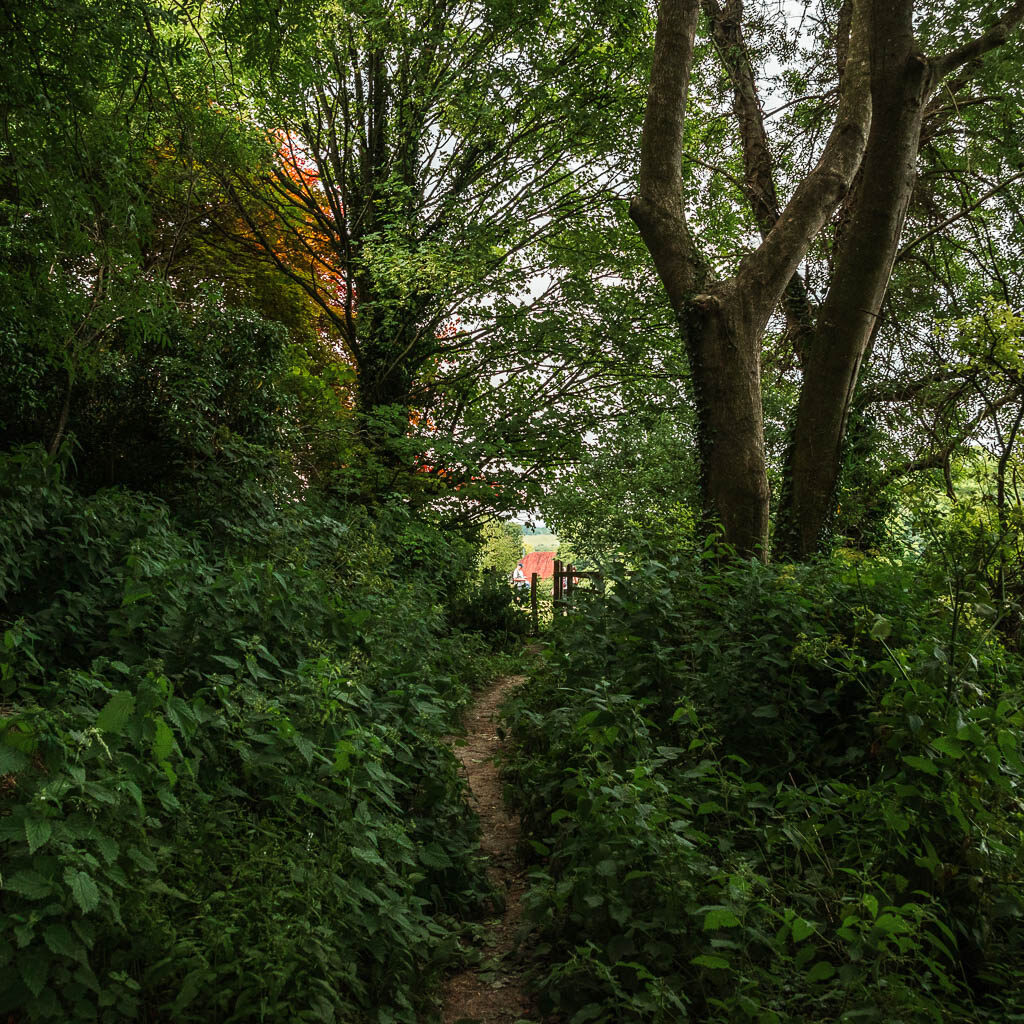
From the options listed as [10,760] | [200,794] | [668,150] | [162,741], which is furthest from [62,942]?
[668,150]

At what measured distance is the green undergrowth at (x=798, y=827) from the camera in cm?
260

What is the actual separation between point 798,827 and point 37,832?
289cm

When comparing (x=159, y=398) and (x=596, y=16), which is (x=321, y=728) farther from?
(x=596, y=16)

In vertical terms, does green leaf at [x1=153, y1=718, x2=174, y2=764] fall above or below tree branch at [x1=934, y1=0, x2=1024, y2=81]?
below

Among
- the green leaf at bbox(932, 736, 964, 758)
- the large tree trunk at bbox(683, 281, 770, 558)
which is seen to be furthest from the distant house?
the green leaf at bbox(932, 736, 964, 758)

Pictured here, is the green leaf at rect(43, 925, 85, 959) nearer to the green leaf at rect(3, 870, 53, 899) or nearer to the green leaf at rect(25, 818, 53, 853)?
the green leaf at rect(3, 870, 53, 899)

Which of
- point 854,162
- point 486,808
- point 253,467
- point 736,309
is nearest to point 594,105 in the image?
point 854,162

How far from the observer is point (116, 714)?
255cm

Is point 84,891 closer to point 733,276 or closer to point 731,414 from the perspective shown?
point 731,414

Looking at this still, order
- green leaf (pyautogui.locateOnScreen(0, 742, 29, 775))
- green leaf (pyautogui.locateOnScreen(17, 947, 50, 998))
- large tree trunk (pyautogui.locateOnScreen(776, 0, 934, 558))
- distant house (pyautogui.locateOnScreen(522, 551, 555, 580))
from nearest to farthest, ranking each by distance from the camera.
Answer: green leaf (pyautogui.locateOnScreen(17, 947, 50, 998)) < green leaf (pyautogui.locateOnScreen(0, 742, 29, 775)) < large tree trunk (pyautogui.locateOnScreen(776, 0, 934, 558)) < distant house (pyautogui.locateOnScreen(522, 551, 555, 580))

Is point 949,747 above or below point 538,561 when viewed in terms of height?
below

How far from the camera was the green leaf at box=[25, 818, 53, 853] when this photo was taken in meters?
2.08

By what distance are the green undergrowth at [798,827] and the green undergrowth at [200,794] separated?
730 mm

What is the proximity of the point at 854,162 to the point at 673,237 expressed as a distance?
6.42 feet
